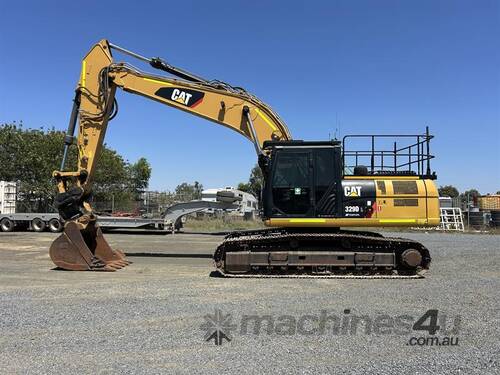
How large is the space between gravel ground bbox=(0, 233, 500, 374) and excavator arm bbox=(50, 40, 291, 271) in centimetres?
251

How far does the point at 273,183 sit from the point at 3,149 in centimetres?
3411

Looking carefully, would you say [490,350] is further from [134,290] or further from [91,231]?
[91,231]

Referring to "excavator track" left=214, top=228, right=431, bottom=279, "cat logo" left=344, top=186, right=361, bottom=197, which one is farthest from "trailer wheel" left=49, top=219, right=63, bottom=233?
"cat logo" left=344, top=186, right=361, bottom=197

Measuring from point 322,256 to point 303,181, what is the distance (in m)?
1.77

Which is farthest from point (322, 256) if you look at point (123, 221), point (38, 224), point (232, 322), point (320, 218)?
point (38, 224)

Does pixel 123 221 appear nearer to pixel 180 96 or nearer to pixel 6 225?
pixel 6 225

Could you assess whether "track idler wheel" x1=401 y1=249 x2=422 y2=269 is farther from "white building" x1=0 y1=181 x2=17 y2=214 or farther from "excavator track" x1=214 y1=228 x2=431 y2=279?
"white building" x1=0 y1=181 x2=17 y2=214

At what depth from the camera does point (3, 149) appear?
128 ft

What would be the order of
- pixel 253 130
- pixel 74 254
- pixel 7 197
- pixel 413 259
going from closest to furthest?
1. pixel 413 259
2. pixel 74 254
3. pixel 253 130
4. pixel 7 197

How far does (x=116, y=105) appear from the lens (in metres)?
13.8

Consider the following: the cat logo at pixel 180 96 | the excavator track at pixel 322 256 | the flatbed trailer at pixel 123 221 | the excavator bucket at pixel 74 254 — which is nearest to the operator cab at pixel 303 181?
the excavator track at pixel 322 256

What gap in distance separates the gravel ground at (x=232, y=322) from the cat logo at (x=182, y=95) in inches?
188

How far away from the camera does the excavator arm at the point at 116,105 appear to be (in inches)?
512

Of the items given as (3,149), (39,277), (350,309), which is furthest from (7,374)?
(3,149)
